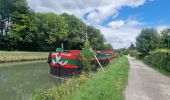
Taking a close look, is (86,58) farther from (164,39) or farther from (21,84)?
(164,39)

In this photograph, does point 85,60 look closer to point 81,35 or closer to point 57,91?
point 57,91

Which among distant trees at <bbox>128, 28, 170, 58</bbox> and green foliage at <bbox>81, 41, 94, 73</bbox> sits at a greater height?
distant trees at <bbox>128, 28, 170, 58</bbox>

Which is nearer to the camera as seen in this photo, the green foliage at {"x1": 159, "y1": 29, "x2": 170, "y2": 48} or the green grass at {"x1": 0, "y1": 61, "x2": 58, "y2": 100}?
the green grass at {"x1": 0, "y1": 61, "x2": 58, "y2": 100}

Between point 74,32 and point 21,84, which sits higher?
point 74,32

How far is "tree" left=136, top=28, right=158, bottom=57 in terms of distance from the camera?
50.9m

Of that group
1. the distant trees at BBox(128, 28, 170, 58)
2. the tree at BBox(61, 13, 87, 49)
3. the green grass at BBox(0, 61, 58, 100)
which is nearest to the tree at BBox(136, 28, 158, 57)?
the distant trees at BBox(128, 28, 170, 58)

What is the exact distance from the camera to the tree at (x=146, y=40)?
50853 mm

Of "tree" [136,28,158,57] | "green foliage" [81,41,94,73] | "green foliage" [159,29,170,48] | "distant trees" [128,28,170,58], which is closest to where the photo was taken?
"green foliage" [81,41,94,73]

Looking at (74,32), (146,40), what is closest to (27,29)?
(74,32)

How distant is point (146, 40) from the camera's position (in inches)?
2071

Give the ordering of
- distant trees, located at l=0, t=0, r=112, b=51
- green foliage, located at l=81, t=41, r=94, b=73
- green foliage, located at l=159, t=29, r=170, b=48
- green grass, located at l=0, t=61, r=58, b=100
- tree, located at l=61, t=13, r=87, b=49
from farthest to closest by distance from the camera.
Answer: tree, located at l=61, t=13, r=87, b=49
distant trees, located at l=0, t=0, r=112, b=51
green foliage, located at l=159, t=29, r=170, b=48
green foliage, located at l=81, t=41, r=94, b=73
green grass, located at l=0, t=61, r=58, b=100

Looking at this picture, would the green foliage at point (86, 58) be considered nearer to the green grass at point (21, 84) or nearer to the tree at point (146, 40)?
the green grass at point (21, 84)

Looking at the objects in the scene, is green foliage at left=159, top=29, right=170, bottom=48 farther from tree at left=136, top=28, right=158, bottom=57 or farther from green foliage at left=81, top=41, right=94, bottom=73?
green foliage at left=81, top=41, right=94, bottom=73

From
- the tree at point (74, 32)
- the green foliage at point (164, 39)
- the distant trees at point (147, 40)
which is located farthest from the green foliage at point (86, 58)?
the tree at point (74, 32)
